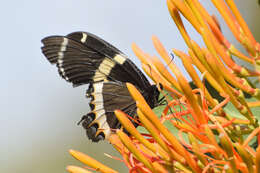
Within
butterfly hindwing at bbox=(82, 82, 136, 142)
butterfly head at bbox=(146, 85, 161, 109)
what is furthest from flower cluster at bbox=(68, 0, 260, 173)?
butterfly hindwing at bbox=(82, 82, 136, 142)

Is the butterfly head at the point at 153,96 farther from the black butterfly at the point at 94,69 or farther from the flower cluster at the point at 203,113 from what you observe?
the flower cluster at the point at 203,113

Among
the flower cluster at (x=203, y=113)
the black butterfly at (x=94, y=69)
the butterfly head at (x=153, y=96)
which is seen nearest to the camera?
the flower cluster at (x=203, y=113)

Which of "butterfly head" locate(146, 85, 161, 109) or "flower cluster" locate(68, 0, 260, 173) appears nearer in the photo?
"flower cluster" locate(68, 0, 260, 173)

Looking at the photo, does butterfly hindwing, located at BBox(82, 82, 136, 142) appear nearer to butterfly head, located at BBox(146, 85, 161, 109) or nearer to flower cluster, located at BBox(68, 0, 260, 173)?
butterfly head, located at BBox(146, 85, 161, 109)

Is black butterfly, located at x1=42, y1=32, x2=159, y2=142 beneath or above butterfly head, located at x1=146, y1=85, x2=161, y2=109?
above

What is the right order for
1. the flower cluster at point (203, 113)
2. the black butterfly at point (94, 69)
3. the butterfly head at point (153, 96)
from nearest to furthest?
the flower cluster at point (203, 113) < the butterfly head at point (153, 96) < the black butterfly at point (94, 69)

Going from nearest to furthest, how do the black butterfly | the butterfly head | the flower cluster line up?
the flower cluster
the butterfly head
the black butterfly

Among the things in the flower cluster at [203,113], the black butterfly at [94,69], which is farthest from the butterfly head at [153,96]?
the flower cluster at [203,113]

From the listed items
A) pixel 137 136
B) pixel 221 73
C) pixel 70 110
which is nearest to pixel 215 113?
pixel 221 73
